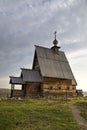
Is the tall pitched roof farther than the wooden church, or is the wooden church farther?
the tall pitched roof

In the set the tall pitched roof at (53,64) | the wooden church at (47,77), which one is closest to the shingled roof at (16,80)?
the wooden church at (47,77)

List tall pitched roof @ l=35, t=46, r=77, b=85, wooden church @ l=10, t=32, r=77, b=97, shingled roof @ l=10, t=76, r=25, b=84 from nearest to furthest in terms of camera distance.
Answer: shingled roof @ l=10, t=76, r=25, b=84 < wooden church @ l=10, t=32, r=77, b=97 < tall pitched roof @ l=35, t=46, r=77, b=85

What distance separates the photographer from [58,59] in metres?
50.5

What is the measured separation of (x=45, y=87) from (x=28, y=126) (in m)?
Result: 27.9

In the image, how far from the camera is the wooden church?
41.1 metres

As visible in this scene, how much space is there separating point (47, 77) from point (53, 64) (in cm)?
479

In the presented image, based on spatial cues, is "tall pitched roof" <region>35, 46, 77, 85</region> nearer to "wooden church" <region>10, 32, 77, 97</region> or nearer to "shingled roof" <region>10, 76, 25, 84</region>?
"wooden church" <region>10, 32, 77, 97</region>

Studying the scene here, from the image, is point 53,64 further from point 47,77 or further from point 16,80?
point 16,80

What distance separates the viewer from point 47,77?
1754 inches

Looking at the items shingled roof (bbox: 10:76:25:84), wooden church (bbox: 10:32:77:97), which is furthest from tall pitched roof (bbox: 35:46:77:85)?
shingled roof (bbox: 10:76:25:84)

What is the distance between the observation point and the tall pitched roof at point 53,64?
4516cm

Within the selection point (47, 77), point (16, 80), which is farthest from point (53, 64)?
point (16, 80)

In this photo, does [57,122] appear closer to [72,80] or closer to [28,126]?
[28,126]

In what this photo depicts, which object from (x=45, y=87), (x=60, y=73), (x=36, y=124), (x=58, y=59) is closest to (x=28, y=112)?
(x=36, y=124)
